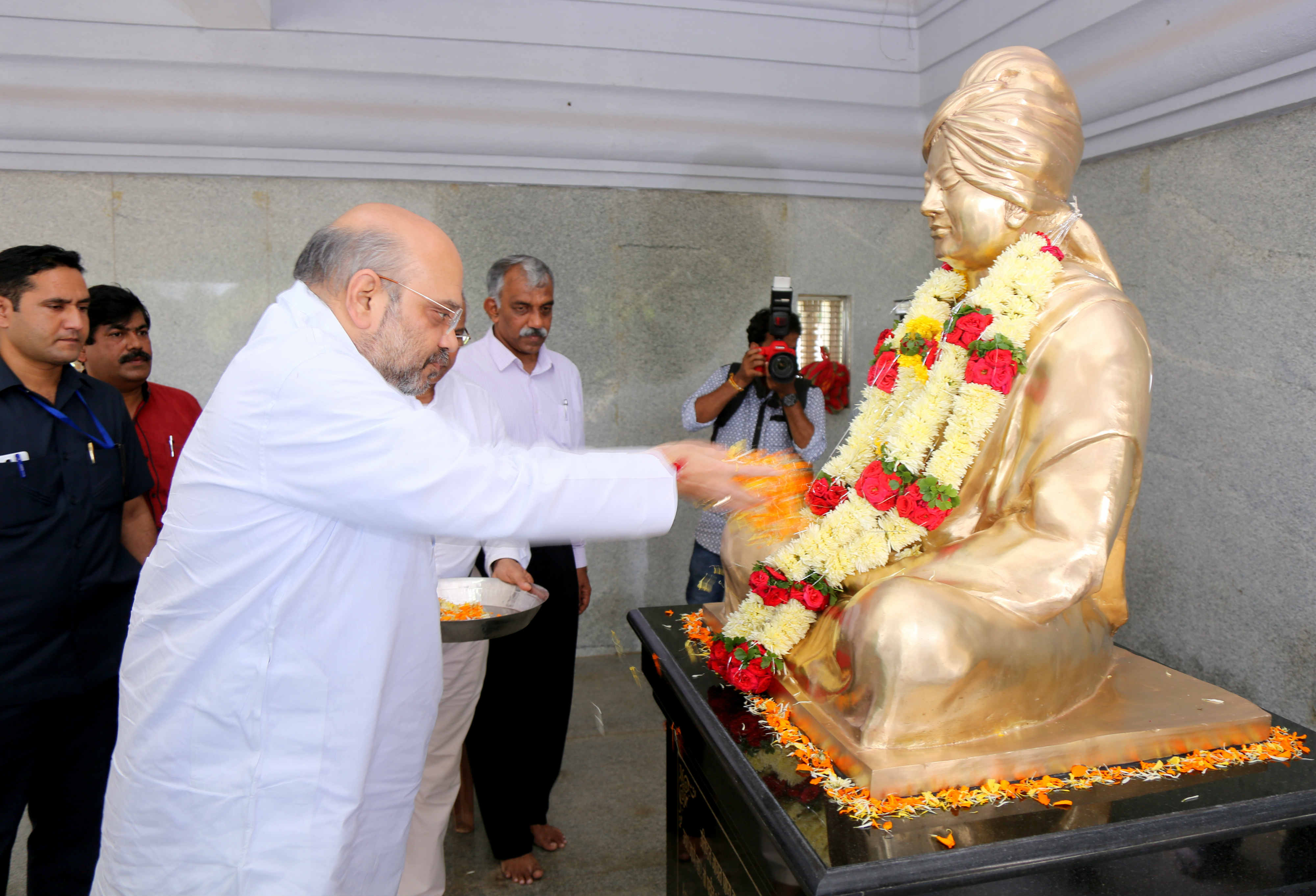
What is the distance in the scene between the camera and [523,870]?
124 inches

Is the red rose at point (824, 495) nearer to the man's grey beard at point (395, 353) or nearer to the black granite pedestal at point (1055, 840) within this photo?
the black granite pedestal at point (1055, 840)

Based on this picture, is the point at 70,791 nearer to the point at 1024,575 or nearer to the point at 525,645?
the point at 525,645

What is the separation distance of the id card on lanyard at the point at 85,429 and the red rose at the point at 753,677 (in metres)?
2.03

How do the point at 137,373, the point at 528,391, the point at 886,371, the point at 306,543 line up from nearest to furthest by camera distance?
the point at 306,543
the point at 886,371
the point at 137,373
the point at 528,391

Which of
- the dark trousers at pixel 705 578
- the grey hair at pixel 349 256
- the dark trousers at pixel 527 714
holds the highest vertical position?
the grey hair at pixel 349 256

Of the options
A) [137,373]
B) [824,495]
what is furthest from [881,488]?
[137,373]

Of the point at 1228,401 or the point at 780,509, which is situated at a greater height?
the point at 1228,401

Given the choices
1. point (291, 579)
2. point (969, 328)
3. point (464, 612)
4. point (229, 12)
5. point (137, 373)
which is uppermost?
point (229, 12)

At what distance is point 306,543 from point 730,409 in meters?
2.49

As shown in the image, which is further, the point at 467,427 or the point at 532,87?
the point at 532,87

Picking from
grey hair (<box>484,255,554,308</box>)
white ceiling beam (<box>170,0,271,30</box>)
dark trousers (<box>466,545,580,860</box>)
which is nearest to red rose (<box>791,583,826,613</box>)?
dark trousers (<box>466,545,580,860</box>)

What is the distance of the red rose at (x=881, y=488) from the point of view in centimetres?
195

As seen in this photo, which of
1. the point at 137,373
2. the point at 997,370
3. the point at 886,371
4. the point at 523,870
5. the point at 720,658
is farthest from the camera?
the point at 137,373

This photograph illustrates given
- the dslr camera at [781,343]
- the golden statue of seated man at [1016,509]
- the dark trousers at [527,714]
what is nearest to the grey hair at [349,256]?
the golden statue of seated man at [1016,509]
